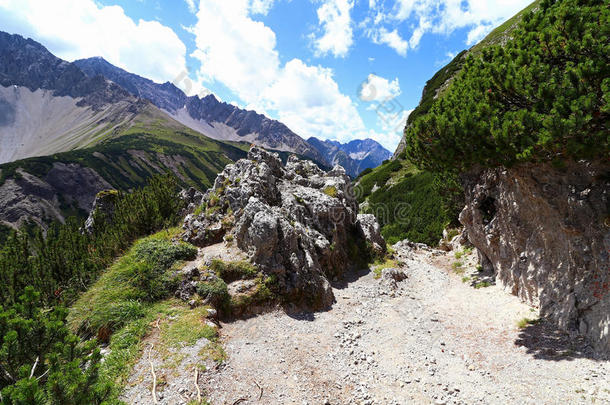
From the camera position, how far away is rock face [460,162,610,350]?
10.9 m

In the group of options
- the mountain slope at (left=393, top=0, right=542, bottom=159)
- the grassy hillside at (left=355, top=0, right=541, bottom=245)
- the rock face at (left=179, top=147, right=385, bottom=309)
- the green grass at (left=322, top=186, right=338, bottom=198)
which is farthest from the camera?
the mountain slope at (left=393, top=0, right=542, bottom=159)

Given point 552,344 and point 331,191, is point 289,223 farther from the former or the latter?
point 552,344

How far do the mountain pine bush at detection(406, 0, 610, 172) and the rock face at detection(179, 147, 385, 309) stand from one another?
1065 cm

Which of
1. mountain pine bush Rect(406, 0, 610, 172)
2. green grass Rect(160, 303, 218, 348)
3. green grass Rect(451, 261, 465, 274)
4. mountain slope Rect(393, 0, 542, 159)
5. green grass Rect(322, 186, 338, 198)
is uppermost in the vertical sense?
mountain slope Rect(393, 0, 542, 159)

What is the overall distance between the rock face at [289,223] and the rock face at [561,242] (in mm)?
10509

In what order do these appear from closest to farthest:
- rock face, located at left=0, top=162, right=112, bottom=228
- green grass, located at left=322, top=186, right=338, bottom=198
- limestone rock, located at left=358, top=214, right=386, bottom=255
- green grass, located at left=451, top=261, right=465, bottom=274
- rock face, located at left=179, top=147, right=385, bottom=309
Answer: rock face, located at left=179, top=147, right=385, bottom=309
green grass, located at left=451, top=261, right=465, bottom=274
green grass, located at left=322, top=186, right=338, bottom=198
limestone rock, located at left=358, top=214, right=386, bottom=255
rock face, located at left=0, top=162, right=112, bottom=228

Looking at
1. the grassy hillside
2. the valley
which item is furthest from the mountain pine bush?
the grassy hillside

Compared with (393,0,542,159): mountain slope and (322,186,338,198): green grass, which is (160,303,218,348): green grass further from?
(393,0,542,159): mountain slope

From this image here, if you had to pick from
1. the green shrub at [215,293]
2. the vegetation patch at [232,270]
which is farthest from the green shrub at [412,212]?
the green shrub at [215,293]

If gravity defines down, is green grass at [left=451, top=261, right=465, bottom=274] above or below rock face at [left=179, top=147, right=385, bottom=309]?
below

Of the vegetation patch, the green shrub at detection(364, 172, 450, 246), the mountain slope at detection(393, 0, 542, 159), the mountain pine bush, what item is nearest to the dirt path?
the vegetation patch

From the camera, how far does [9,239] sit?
1577 cm

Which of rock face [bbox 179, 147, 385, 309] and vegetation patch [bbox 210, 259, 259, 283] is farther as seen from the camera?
rock face [bbox 179, 147, 385, 309]

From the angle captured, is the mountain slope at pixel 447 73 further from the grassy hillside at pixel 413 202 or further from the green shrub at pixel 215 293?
the green shrub at pixel 215 293
